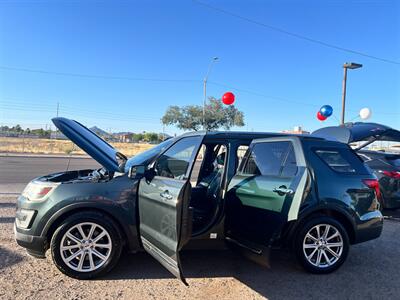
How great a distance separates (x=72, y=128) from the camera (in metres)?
4.36

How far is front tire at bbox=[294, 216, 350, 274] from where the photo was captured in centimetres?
434

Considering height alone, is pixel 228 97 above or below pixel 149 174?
above

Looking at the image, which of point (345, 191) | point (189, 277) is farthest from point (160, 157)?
point (345, 191)

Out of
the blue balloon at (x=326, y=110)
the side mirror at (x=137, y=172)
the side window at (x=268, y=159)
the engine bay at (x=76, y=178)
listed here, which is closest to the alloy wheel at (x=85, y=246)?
the engine bay at (x=76, y=178)

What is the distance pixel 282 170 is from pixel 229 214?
842mm

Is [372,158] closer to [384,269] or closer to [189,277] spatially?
[384,269]

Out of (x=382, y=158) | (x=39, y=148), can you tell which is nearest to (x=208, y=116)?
(x=39, y=148)

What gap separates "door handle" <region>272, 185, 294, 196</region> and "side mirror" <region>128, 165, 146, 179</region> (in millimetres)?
1536

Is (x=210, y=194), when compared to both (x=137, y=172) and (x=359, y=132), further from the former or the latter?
(x=359, y=132)

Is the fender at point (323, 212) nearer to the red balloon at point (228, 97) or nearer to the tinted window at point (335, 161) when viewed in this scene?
the tinted window at point (335, 161)

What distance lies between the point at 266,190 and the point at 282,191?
0.70 feet

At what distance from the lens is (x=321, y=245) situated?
442 centimetres

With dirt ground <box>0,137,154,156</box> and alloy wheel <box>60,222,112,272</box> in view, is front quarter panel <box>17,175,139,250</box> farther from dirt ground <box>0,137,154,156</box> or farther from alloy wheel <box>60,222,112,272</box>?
dirt ground <box>0,137,154,156</box>

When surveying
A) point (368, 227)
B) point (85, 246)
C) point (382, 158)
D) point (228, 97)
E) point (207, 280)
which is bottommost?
A: point (207, 280)
